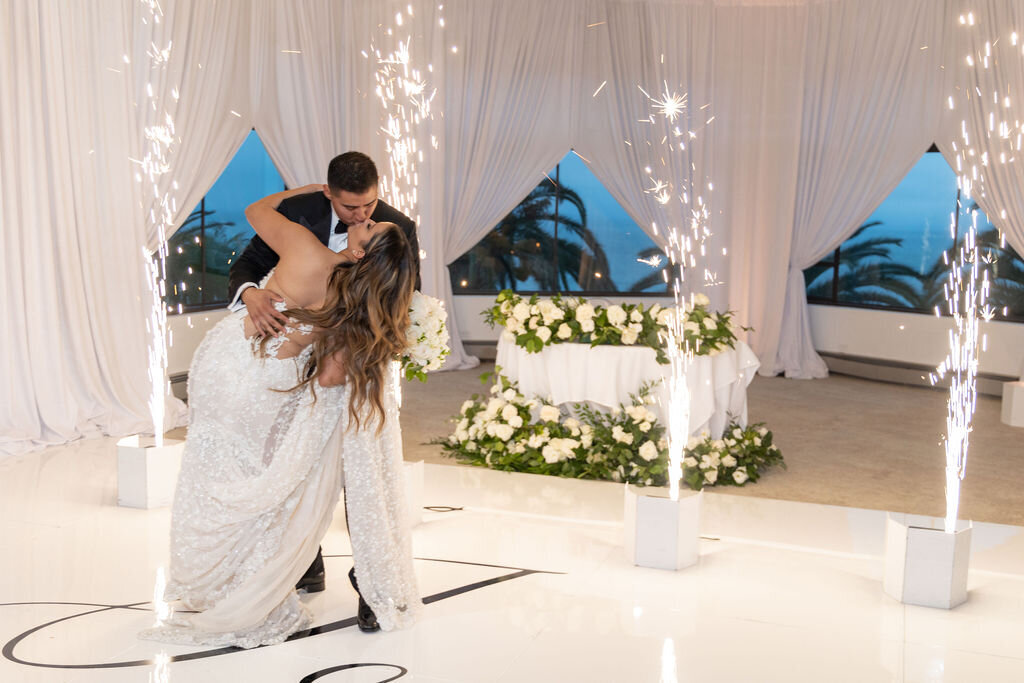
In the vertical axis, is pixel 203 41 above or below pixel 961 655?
above

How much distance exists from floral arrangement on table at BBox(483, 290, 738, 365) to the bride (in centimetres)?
266

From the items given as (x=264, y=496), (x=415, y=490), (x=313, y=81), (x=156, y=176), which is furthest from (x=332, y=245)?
(x=313, y=81)

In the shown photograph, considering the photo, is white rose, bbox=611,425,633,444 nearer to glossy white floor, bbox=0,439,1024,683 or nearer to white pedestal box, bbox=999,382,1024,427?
glossy white floor, bbox=0,439,1024,683

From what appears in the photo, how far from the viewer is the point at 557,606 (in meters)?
3.39

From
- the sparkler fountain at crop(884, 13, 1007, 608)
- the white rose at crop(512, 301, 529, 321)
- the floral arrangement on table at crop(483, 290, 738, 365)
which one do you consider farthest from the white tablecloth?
the sparkler fountain at crop(884, 13, 1007, 608)

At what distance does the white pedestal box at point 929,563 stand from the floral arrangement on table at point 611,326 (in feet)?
7.20

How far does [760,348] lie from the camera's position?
30.7ft

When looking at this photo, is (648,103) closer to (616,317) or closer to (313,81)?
(313,81)

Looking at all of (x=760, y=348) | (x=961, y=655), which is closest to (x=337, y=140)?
(x=760, y=348)

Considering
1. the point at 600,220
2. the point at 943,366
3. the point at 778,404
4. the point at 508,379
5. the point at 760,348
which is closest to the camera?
the point at 508,379

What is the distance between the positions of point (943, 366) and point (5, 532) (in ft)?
23.7

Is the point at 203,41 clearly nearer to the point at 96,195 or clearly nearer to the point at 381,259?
the point at 96,195

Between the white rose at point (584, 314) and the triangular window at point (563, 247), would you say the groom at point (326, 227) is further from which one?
the triangular window at point (563, 247)

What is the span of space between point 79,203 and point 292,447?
11.9 feet
